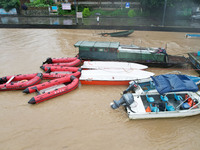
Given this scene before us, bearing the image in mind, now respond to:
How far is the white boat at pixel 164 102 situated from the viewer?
7664 mm

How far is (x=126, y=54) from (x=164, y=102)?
5.91 meters

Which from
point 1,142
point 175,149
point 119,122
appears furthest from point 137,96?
point 1,142

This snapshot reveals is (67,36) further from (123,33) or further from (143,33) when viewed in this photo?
(143,33)

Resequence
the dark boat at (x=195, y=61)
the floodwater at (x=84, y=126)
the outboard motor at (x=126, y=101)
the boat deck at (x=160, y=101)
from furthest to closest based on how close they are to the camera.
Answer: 1. the dark boat at (x=195, y=61)
2. the boat deck at (x=160, y=101)
3. the outboard motor at (x=126, y=101)
4. the floodwater at (x=84, y=126)

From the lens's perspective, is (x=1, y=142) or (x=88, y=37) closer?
(x=1, y=142)

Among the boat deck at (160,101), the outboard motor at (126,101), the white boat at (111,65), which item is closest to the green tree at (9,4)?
the white boat at (111,65)

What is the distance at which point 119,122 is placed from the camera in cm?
777

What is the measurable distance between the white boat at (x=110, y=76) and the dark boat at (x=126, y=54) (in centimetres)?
218

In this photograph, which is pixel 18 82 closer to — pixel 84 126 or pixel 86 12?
pixel 84 126

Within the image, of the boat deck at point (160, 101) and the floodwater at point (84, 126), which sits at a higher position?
the boat deck at point (160, 101)

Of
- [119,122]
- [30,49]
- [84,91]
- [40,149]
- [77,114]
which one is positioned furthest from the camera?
[30,49]

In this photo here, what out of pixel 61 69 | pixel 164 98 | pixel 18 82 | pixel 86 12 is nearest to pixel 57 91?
pixel 61 69

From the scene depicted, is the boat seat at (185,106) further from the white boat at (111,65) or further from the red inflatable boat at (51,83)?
the red inflatable boat at (51,83)

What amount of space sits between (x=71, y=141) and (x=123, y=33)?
64.0 ft
